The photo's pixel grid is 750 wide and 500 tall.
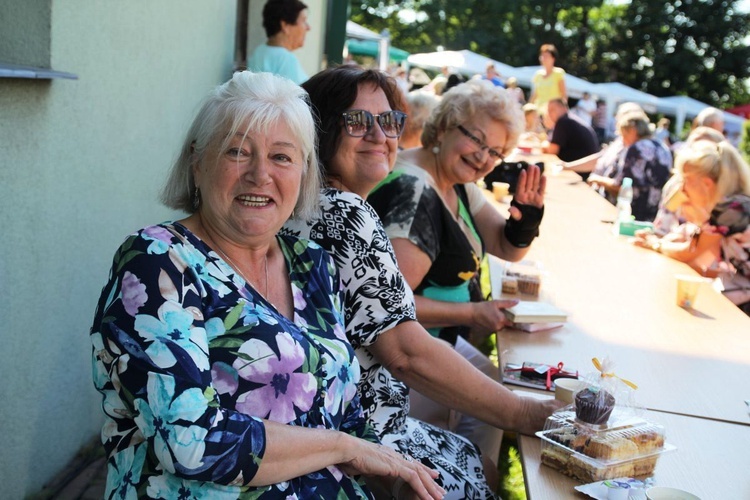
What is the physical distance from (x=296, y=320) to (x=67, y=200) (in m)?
1.39

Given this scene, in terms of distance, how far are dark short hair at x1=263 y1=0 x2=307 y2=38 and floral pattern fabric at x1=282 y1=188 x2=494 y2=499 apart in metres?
3.47

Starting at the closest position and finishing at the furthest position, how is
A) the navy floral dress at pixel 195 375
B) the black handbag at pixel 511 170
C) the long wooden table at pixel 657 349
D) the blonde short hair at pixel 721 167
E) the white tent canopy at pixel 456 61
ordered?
the navy floral dress at pixel 195 375
the long wooden table at pixel 657 349
the black handbag at pixel 511 170
the blonde short hair at pixel 721 167
the white tent canopy at pixel 456 61

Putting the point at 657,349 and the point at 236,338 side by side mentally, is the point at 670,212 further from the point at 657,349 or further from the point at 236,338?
the point at 236,338

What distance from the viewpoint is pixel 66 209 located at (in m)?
2.93

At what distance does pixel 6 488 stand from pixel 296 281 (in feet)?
4.79

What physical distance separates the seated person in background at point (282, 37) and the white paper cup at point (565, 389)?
3.69 metres

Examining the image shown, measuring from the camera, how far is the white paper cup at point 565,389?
2.23m

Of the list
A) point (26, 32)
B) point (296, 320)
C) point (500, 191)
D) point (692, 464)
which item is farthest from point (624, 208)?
point (296, 320)

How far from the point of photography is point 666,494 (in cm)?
173

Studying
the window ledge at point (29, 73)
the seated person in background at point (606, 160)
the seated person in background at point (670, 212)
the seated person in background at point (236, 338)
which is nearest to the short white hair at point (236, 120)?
the seated person in background at point (236, 338)

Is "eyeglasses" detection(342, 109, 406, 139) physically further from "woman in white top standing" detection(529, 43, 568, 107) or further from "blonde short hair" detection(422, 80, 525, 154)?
"woman in white top standing" detection(529, 43, 568, 107)

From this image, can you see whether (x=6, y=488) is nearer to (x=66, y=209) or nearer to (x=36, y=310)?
(x=36, y=310)

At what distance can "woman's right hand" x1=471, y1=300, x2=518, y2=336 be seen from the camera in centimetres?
309

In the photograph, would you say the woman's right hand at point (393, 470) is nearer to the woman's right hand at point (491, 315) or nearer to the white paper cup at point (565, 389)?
the white paper cup at point (565, 389)
